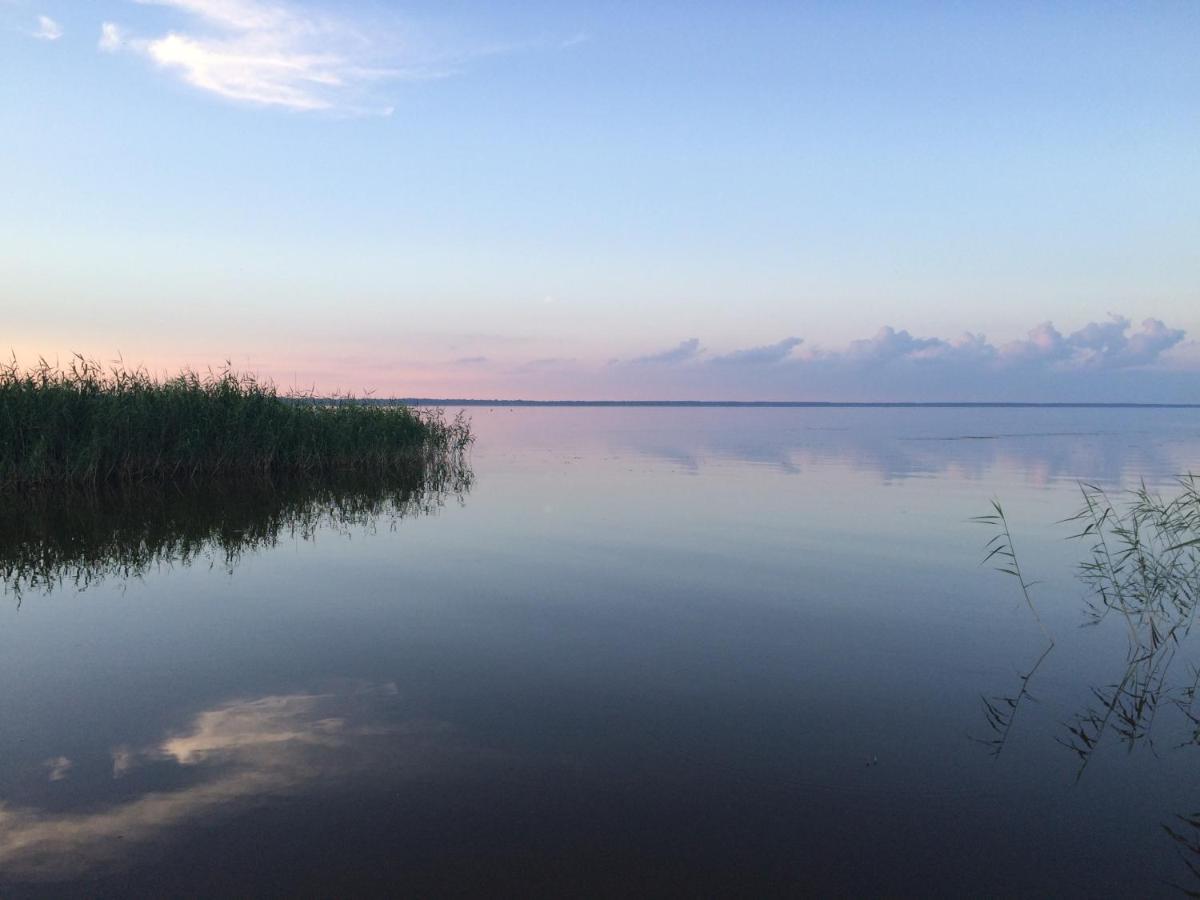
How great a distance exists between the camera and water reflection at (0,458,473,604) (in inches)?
471

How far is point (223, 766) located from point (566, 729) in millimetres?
2478

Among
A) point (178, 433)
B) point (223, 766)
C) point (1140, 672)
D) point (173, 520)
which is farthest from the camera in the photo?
point (178, 433)

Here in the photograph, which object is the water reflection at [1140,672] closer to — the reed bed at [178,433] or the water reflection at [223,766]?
the water reflection at [223,766]

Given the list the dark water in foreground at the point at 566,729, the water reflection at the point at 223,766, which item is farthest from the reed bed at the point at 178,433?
the water reflection at the point at 223,766

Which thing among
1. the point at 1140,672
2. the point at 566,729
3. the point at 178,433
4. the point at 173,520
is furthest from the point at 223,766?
the point at 178,433

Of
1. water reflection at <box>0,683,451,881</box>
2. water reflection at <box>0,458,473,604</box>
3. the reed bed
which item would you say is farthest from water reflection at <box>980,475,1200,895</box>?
the reed bed

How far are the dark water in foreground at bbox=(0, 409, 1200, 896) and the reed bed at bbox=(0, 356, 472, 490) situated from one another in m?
7.61

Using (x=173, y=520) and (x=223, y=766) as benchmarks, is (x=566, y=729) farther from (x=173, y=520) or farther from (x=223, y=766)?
(x=173, y=520)

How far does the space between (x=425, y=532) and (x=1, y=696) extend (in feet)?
Result: 29.1

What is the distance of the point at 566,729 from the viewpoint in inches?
233

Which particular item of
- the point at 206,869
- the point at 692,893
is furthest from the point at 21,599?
the point at 692,893

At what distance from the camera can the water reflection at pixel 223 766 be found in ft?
14.2

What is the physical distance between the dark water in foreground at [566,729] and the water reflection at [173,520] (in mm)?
219

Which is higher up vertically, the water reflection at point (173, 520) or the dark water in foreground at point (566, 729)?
the water reflection at point (173, 520)
